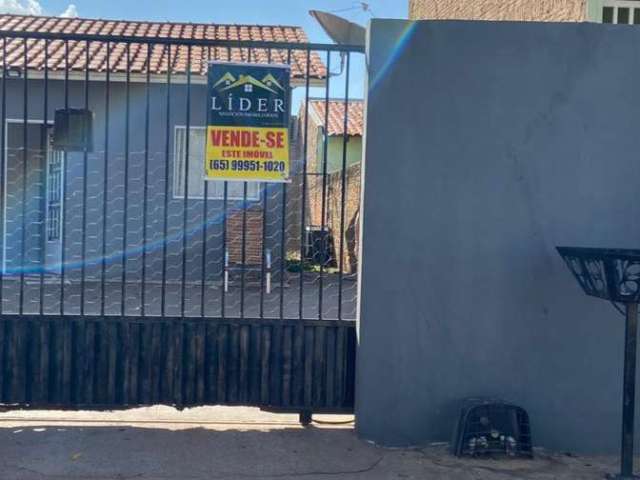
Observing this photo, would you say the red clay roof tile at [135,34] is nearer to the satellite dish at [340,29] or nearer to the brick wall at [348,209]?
the brick wall at [348,209]

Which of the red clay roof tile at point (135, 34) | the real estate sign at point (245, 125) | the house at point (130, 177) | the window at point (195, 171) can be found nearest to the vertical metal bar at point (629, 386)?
the real estate sign at point (245, 125)

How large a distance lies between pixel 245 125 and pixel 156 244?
20.1 feet

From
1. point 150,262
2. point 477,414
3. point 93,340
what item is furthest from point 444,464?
→ point 150,262

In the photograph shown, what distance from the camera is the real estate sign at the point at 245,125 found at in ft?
16.5

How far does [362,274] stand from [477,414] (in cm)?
112

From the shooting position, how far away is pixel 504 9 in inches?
430

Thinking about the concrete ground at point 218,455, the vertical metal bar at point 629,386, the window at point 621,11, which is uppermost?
the window at point 621,11

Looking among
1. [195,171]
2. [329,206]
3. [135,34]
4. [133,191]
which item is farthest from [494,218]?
[135,34]

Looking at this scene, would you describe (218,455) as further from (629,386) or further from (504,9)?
(504,9)

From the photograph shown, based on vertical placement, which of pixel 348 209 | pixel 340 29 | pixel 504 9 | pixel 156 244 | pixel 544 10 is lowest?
pixel 156 244

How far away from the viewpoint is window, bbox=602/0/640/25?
878cm

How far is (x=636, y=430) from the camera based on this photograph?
197 inches

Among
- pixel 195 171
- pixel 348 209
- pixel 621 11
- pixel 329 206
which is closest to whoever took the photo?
pixel 621 11

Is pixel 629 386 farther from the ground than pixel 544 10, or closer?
closer
